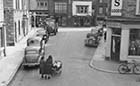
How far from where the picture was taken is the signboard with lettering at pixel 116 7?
20797mm

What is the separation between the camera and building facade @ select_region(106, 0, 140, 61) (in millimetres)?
20391

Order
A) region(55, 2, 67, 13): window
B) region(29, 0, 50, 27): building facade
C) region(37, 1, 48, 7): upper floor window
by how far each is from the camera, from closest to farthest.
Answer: region(55, 2, 67, 13): window
region(29, 0, 50, 27): building facade
region(37, 1, 48, 7): upper floor window

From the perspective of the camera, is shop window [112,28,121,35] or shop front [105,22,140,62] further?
shop window [112,28,121,35]

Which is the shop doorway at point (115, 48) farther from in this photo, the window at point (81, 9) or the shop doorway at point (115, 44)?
the window at point (81, 9)

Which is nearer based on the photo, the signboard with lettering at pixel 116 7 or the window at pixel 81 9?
the signboard with lettering at pixel 116 7

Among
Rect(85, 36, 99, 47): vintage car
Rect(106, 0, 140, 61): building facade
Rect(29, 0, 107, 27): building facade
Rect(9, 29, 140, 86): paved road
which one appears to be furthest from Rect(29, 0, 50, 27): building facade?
Rect(106, 0, 140, 61): building facade

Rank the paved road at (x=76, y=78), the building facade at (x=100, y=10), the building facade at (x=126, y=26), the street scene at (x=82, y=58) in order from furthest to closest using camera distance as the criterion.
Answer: the building facade at (x=100, y=10) < the building facade at (x=126, y=26) < the street scene at (x=82, y=58) < the paved road at (x=76, y=78)

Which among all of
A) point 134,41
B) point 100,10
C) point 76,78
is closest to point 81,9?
point 100,10

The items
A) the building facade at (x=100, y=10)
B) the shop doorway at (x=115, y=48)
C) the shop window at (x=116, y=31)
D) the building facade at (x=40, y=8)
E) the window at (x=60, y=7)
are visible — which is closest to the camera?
the shop window at (x=116, y=31)

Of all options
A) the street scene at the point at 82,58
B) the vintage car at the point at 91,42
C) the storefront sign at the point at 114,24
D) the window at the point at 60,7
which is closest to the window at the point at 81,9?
the window at the point at 60,7

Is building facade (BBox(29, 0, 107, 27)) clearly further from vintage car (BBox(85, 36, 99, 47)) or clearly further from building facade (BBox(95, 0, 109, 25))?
vintage car (BBox(85, 36, 99, 47))

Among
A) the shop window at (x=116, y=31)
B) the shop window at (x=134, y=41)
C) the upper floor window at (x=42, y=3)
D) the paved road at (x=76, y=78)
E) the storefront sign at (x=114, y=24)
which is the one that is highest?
the upper floor window at (x=42, y=3)

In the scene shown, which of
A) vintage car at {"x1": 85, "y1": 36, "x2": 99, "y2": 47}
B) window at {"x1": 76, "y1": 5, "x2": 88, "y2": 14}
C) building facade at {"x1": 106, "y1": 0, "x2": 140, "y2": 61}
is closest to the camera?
building facade at {"x1": 106, "y1": 0, "x2": 140, "y2": 61}

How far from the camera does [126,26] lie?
805 inches
